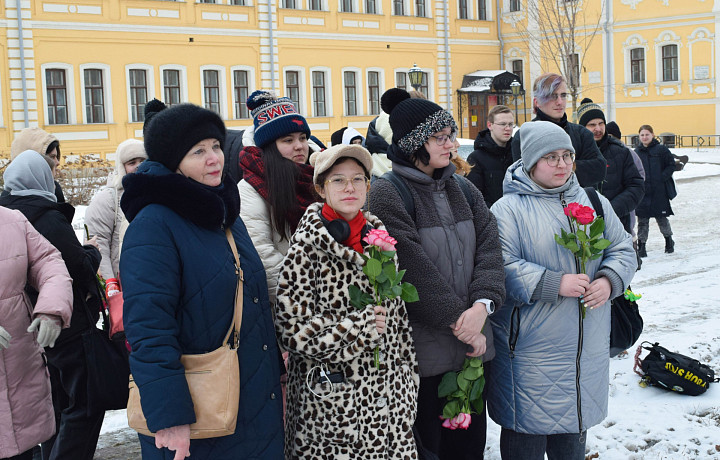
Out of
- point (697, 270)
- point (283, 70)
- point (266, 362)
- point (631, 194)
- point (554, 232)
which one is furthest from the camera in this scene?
point (283, 70)

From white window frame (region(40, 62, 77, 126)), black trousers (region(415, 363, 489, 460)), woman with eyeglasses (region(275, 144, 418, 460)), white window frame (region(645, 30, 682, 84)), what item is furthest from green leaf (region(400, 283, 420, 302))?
white window frame (region(645, 30, 682, 84))

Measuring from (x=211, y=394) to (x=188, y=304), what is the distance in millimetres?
326

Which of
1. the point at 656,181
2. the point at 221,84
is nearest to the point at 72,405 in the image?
the point at 656,181

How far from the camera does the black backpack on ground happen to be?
5199 millimetres

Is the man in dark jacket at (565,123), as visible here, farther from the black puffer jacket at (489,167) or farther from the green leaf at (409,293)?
the green leaf at (409,293)

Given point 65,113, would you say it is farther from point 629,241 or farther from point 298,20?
point 629,241

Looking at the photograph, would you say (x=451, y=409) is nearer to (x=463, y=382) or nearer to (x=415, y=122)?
(x=463, y=382)

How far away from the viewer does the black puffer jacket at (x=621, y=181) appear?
22.5 ft

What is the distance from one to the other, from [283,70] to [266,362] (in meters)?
27.6

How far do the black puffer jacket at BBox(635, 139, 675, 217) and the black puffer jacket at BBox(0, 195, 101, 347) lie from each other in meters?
9.13

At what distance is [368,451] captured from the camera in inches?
123

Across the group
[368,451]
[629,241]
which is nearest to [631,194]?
[629,241]

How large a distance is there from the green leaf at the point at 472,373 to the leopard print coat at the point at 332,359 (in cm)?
38

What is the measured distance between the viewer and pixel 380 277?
3088mm
